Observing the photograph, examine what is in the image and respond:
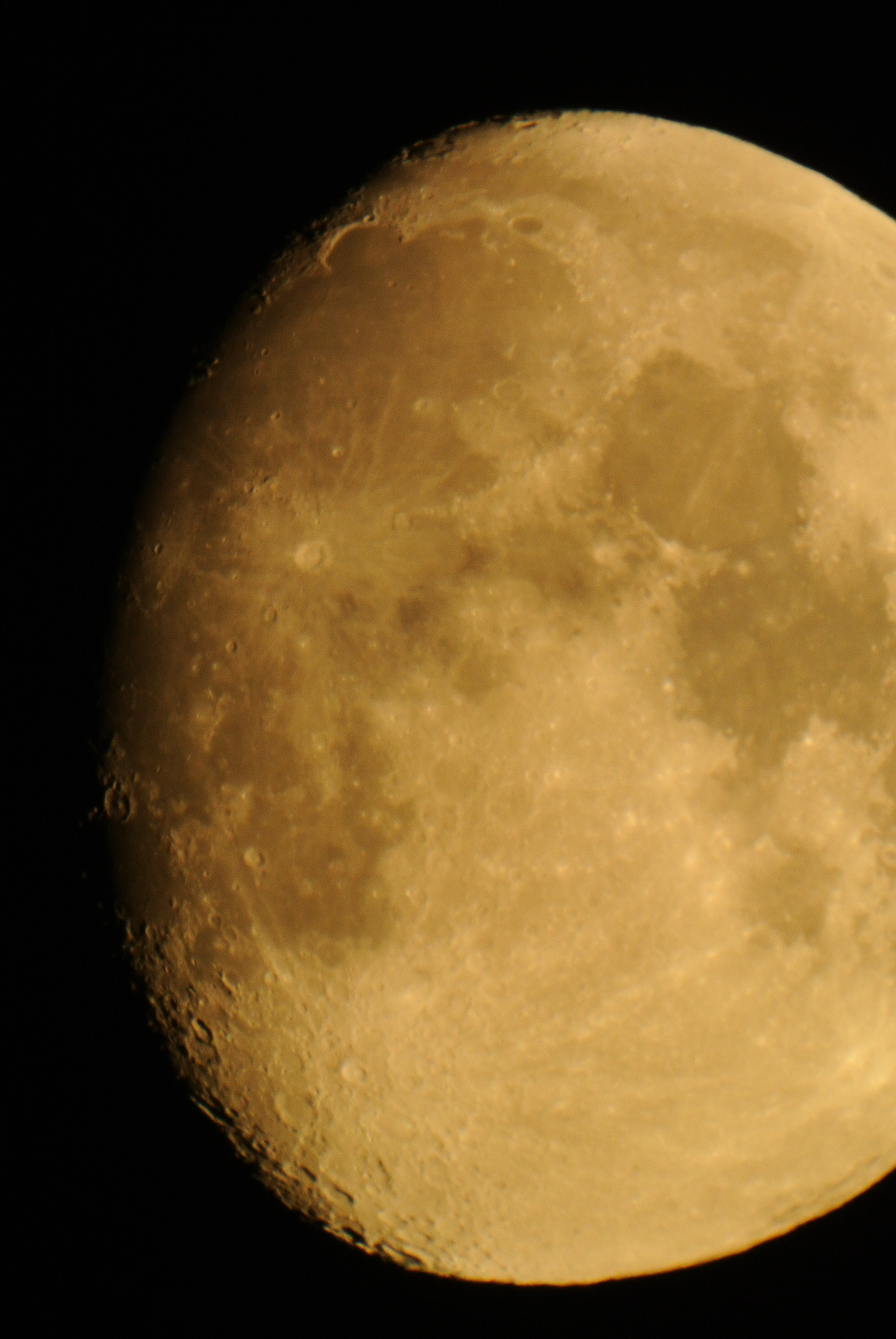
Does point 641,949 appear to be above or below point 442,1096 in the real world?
above

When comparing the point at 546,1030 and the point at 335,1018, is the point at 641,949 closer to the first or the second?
the point at 546,1030

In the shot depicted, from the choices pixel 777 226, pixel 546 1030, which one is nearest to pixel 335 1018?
pixel 546 1030

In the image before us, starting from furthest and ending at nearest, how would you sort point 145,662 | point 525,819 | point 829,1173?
point 829,1173, point 145,662, point 525,819

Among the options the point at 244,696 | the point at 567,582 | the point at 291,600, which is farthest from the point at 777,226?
the point at 244,696

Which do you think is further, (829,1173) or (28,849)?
(829,1173)

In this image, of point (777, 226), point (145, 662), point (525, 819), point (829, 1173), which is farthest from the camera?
point (829, 1173)

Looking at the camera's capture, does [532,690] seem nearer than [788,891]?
Yes

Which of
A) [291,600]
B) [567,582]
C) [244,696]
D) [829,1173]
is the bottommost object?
[829,1173]
